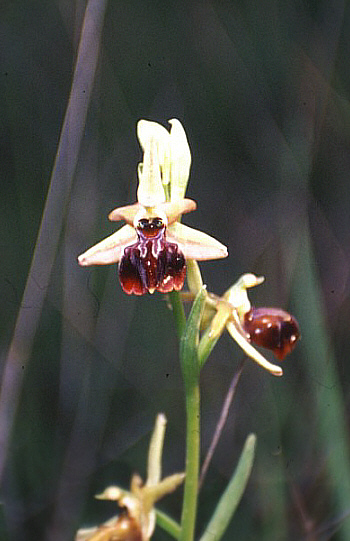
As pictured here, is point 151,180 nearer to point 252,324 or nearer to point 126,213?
point 126,213

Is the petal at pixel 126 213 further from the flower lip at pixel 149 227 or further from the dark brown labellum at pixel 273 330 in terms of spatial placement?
the dark brown labellum at pixel 273 330

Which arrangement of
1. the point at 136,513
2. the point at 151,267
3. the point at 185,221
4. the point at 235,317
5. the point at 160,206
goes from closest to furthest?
the point at 151,267 → the point at 160,206 → the point at 235,317 → the point at 136,513 → the point at 185,221

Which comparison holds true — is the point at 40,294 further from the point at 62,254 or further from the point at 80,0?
the point at 80,0

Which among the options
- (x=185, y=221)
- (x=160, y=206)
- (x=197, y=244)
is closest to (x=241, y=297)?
(x=197, y=244)

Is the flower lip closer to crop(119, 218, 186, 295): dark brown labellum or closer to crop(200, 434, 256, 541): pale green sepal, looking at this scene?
crop(119, 218, 186, 295): dark brown labellum

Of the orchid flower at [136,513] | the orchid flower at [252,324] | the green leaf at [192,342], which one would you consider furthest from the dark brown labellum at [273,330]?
the orchid flower at [136,513]

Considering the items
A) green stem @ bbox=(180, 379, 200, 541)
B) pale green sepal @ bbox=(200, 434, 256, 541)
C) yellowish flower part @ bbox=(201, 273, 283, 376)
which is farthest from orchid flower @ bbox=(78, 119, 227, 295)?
pale green sepal @ bbox=(200, 434, 256, 541)
